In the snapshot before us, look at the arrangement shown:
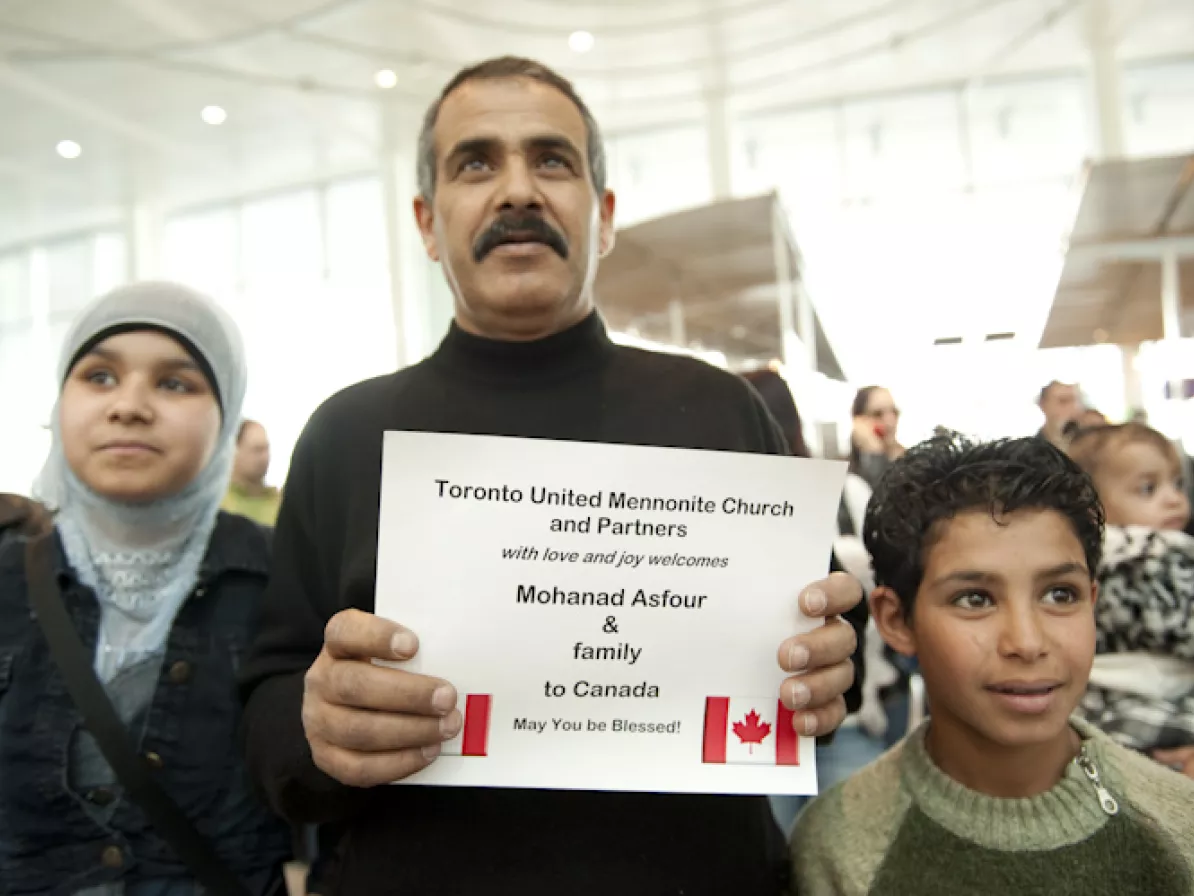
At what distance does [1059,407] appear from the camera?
130 inches

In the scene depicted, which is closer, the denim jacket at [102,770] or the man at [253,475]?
the denim jacket at [102,770]

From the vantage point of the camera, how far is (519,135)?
3.73 feet

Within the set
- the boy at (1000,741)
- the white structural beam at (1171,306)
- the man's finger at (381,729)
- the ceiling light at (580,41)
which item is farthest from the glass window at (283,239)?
the man's finger at (381,729)

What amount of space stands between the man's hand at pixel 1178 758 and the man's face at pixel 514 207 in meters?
1.19

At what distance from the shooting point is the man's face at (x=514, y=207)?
3.62 ft

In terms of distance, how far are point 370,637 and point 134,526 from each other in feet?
2.03

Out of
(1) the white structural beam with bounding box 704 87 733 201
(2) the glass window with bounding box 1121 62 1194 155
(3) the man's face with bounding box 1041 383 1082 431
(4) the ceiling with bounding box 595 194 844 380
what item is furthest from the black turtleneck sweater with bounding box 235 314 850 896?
(2) the glass window with bounding box 1121 62 1194 155

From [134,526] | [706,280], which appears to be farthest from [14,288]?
[134,526]

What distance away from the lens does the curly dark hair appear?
1.12 metres

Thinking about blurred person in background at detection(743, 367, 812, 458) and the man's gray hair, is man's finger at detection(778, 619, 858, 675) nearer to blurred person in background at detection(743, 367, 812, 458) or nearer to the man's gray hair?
the man's gray hair

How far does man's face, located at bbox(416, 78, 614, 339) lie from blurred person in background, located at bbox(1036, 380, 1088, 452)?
107 inches

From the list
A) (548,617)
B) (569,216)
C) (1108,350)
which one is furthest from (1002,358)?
(548,617)

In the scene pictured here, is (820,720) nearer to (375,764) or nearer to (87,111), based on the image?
(375,764)

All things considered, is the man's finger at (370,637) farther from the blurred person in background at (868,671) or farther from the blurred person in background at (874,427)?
the blurred person in background at (874,427)
